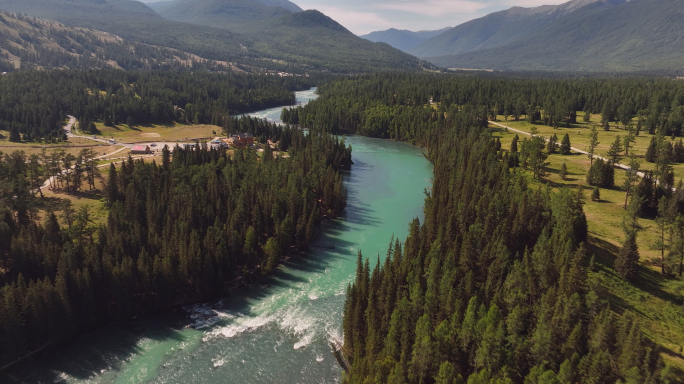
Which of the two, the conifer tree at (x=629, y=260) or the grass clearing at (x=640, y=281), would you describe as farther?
the conifer tree at (x=629, y=260)

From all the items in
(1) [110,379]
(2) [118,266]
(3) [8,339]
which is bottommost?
(1) [110,379]

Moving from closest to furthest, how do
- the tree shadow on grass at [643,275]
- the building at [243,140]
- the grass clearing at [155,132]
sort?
1. the tree shadow on grass at [643,275]
2. the building at [243,140]
3. the grass clearing at [155,132]

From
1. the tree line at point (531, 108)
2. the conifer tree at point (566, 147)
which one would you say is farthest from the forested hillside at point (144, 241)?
the tree line at point (531, 108)

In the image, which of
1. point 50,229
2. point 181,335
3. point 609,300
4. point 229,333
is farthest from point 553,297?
point 50,229

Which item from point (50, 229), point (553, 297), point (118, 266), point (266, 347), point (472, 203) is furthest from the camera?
point (472, 203)

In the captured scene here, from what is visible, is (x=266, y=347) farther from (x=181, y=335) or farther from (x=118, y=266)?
(x=118, y=266)

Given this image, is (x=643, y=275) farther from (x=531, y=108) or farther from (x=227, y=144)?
(x=531, y=108)

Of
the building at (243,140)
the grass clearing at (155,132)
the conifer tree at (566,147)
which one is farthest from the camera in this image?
the grass clearing at (155,132)

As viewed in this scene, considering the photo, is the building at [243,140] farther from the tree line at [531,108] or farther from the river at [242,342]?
the river at [242,342]

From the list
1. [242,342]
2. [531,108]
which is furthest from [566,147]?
[242,342]
